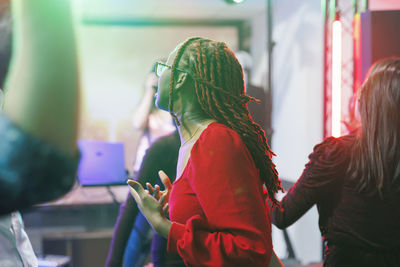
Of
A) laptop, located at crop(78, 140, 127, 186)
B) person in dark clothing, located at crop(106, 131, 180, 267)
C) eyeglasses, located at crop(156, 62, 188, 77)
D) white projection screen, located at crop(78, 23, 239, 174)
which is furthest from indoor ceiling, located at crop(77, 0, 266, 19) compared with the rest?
eyeglasses, located at crop(156, 62, 188, 77)

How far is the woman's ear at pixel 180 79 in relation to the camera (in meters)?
1.13

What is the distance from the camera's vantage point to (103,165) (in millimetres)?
3096

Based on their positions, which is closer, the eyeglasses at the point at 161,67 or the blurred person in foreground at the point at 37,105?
the blurred person in foreground at the point at 37,105

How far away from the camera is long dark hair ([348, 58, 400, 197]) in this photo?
4.45 ft

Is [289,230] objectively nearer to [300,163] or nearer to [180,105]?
[300,163]

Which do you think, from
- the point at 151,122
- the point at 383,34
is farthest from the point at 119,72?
the point at 383,34

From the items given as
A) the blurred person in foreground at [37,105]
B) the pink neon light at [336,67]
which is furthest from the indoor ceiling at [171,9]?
the blurred person in foreground at [37,105]

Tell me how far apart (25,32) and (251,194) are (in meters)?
0.72

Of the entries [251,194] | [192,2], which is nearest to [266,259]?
[251,194]

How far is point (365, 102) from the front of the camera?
1.45 m

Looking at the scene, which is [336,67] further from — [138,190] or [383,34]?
[138,190]

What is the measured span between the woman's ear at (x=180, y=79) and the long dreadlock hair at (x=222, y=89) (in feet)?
0.04

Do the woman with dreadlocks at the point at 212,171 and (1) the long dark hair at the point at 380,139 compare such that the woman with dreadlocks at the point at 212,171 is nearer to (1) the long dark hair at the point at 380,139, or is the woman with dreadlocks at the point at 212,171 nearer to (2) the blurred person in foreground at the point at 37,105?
(1) the long dark hair at the point at 380,139

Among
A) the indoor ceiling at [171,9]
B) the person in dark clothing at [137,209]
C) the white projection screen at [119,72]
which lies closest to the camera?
the person in dark clothing at [137,209]
